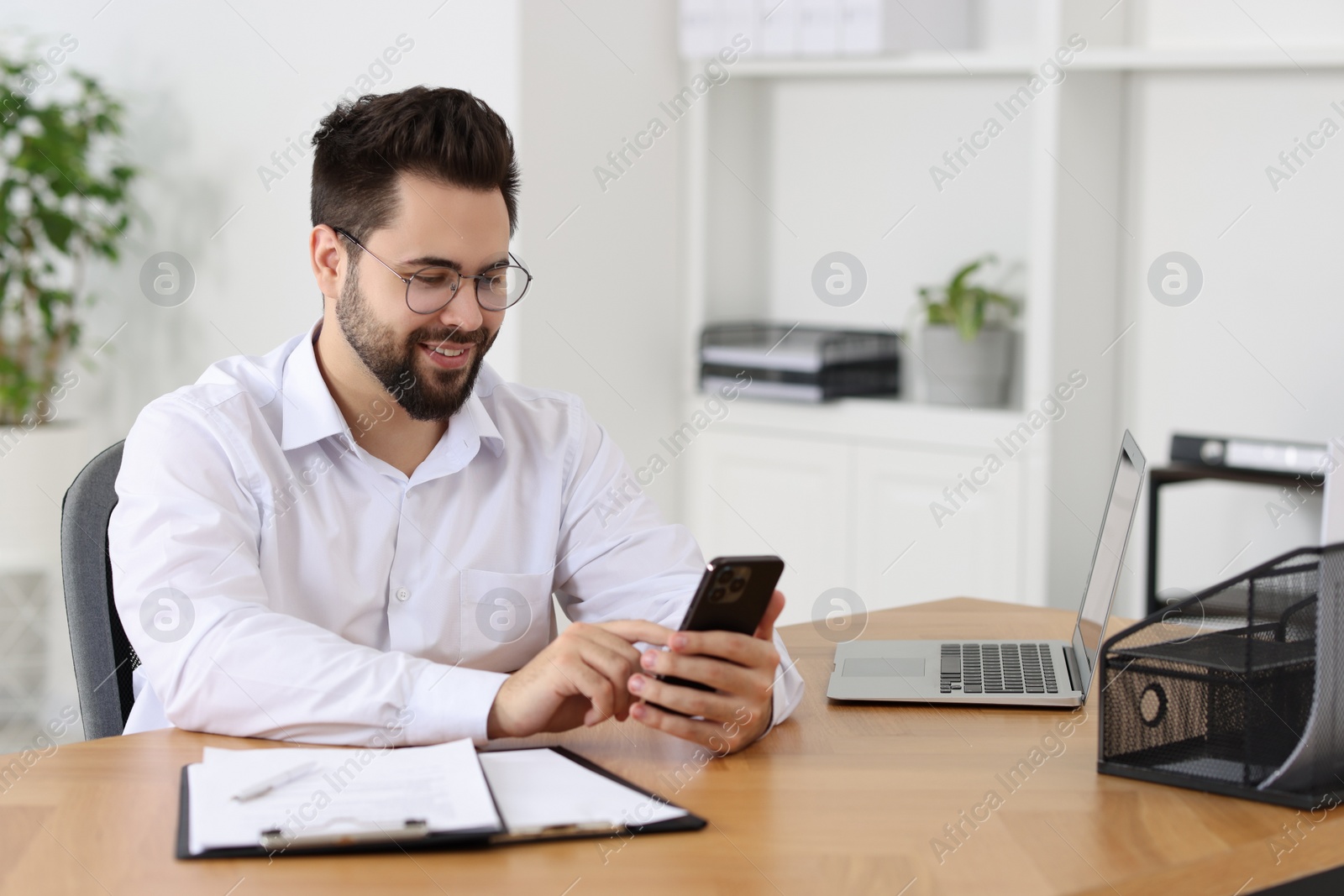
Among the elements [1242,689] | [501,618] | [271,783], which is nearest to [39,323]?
[501,618]

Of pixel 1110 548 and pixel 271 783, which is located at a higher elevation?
pixel 1110 548

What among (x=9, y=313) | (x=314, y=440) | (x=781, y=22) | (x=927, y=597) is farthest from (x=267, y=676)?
(x=9, y=313)

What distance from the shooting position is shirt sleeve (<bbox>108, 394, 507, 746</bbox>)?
4.55ft

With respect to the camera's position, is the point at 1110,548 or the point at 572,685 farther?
the point at 1110,548

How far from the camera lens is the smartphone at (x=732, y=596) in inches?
51.1

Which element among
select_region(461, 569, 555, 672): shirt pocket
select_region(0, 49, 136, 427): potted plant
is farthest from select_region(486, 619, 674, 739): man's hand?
select_region(0, 49, 136, 427): potted plant

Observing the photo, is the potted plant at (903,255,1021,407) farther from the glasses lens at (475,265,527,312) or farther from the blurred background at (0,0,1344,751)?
the glasses lens at (475,265,527,312)

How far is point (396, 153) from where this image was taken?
173 centimetres

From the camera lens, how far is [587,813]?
1175mm

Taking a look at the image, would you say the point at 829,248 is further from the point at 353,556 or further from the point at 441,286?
the point at 353,556

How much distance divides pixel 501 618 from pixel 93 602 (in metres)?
0.46

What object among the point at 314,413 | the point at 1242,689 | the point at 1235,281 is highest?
the point at 1235,281

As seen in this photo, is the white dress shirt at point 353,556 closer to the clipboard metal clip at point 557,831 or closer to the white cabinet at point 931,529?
the clipboard metal clip at point 557,831

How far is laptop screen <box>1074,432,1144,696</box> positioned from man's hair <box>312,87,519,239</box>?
767mm
